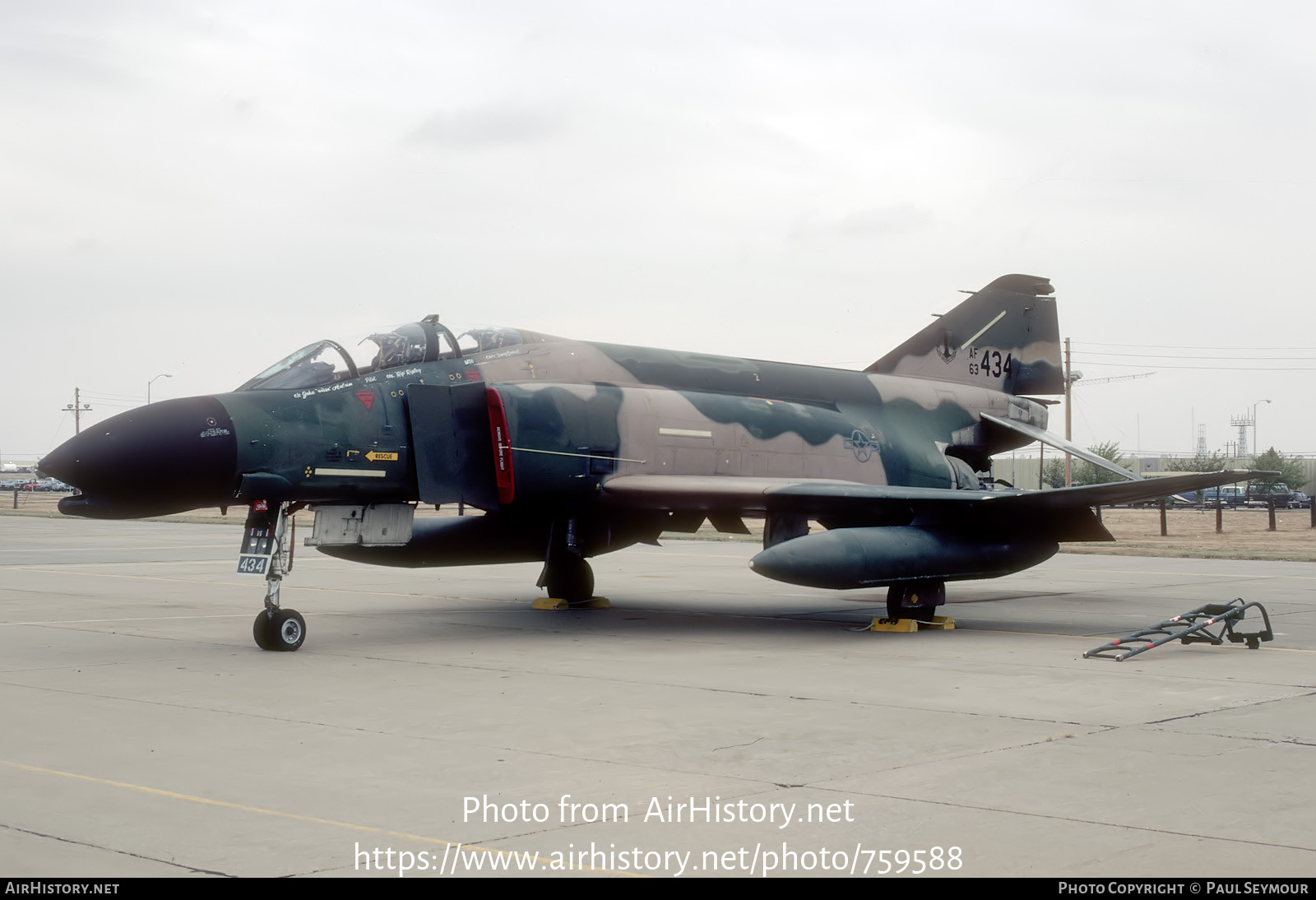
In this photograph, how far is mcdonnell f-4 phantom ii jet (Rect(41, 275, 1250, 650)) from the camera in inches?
414

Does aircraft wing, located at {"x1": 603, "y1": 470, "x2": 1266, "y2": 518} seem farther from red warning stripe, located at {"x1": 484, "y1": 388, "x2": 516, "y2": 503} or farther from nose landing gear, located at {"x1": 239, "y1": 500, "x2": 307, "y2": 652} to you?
nose landing gear, located at {"x1": 239, "y1": 500, "x2": 307, "y2": 652}

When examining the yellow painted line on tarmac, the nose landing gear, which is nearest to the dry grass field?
the nose landing gear

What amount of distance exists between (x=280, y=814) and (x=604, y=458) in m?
7.79

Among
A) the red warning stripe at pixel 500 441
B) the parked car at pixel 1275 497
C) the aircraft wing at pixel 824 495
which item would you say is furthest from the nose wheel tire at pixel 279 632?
the parked car at pixel 1275 497

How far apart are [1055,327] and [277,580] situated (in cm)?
1181

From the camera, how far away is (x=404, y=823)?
511 centimetres

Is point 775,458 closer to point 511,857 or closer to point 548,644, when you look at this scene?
point 548,644

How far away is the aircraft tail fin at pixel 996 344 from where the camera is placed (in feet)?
55.8

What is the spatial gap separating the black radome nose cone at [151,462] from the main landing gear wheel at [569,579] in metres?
5.06

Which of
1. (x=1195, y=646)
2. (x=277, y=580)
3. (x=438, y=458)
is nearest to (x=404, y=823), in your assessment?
(x=277, y=580)

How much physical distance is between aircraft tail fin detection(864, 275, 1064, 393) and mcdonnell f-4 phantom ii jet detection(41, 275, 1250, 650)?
45cm

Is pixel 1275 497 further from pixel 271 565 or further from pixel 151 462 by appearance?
pixel 151 462

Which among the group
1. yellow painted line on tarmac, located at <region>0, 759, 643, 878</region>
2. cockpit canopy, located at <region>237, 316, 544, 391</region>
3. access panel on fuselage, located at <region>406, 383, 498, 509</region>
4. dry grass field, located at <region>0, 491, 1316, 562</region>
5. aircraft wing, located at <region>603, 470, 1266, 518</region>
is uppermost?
cockpit canopy, located at <region>237, 316, 544, 391</region>

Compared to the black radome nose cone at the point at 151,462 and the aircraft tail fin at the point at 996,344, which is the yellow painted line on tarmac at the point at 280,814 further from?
the aircraft tail fin at the point at 996,344
